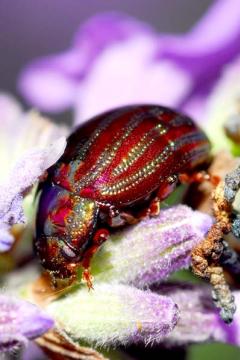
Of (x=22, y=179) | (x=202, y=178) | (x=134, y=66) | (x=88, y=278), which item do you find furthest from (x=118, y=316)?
(x=134, y=66)

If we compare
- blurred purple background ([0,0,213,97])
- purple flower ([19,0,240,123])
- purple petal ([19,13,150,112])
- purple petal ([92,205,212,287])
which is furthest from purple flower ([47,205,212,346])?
blurred purple background ([0,0,213,97])

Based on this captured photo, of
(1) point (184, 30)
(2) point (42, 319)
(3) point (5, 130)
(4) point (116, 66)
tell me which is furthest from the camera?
(1) point (184, 30)

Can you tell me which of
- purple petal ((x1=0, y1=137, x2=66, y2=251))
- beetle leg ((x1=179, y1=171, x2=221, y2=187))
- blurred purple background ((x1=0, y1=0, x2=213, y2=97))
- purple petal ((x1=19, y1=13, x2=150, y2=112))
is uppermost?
beetle leg ((x1=179, y1=171, x2=221, y2=187))

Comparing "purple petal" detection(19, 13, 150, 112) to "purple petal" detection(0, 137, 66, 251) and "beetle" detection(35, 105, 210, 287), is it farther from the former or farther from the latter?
"purple petal" detection(0, 137, 66, 251)

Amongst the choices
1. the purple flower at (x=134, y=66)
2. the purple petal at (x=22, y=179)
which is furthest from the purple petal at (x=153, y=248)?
the purple flower at (x=134, y=66)

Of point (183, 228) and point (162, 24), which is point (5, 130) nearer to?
point (183, 228)

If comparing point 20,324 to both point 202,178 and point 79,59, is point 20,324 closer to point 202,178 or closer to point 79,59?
point 202,178

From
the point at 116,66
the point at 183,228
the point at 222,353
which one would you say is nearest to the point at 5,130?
the point at 116,66

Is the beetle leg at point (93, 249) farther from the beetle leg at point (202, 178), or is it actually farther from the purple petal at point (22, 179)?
the beetle leg at point (202, 178)
